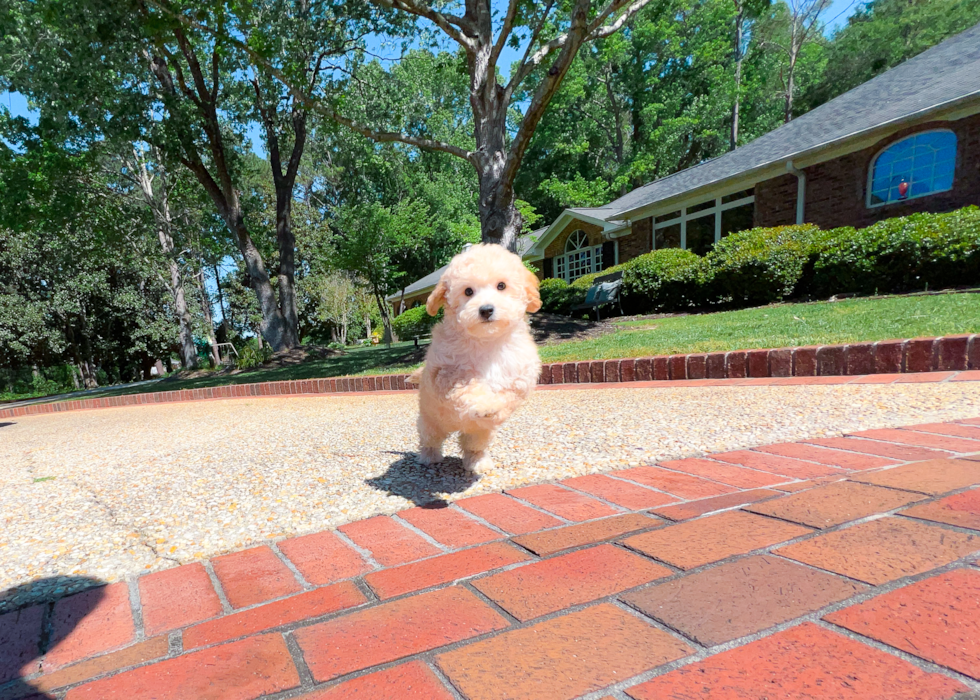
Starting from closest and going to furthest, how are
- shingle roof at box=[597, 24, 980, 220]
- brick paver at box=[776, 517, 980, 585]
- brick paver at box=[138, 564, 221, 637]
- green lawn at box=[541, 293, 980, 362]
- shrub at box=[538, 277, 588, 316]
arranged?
1. brick paver at box=[776, 517, 980, 585]
2. brick paver at box=[138, 564, 221, 637]
3. green lawn at box=[541, 293, 980, 362]
4. shingle roof at box=[597, 24, 980, 220]
5. shrub at box=[538, 277, 588, 316]

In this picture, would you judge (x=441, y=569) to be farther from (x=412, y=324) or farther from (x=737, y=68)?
(x=737, y=68)

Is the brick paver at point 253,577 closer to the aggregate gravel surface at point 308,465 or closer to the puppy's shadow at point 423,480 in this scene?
the aggregate gravel surface at point 308,465

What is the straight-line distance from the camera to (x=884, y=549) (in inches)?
51.4

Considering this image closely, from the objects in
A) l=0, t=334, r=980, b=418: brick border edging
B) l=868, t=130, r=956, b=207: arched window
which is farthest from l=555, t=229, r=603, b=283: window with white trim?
l=0, t=334, r=980, b=418: brick border edging

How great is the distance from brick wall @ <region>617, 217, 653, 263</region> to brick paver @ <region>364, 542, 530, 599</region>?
59.3 feet

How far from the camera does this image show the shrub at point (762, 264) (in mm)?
10125

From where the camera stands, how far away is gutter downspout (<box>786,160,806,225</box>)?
1324 cm

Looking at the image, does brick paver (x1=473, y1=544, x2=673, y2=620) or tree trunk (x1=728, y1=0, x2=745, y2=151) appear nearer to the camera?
brick paver (x1=473, y1=544, x2=673, y2=620)

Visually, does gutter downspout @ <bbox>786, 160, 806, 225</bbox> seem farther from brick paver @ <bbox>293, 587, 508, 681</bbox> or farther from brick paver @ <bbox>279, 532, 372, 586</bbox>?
brick paver @ <bbox>293, 587, 508, 681</bbox>

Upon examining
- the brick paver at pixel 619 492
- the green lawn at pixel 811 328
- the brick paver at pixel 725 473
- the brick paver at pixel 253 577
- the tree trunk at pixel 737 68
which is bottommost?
the brick paver at pixel 253 577

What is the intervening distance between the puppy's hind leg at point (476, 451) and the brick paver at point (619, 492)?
457 mm

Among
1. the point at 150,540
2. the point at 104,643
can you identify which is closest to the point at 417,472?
the point at 150,540

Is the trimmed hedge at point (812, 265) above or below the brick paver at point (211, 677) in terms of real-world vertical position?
above

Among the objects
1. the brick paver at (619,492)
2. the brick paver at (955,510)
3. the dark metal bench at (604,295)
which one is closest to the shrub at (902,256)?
the dark metal bench at (604,295)
